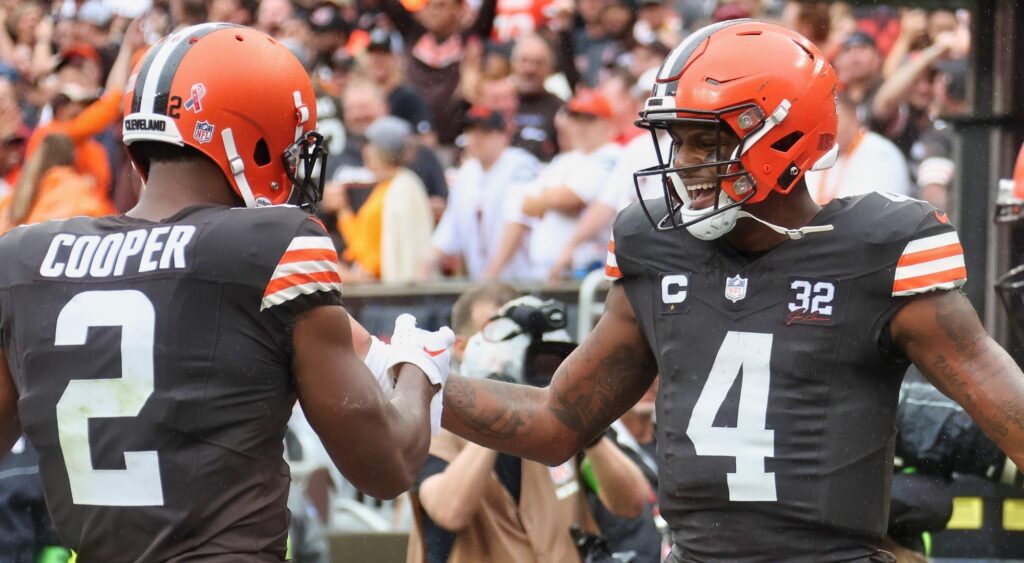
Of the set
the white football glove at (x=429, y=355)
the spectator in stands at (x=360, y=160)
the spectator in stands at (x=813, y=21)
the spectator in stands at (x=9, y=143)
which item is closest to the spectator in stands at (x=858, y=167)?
the spectator in stands at (x=813, y=21)

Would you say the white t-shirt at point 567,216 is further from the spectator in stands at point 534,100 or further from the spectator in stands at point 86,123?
the spectator in stands at point 86,123

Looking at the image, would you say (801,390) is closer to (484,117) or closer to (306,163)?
(306,163)

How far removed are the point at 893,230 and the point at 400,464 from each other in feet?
3.91

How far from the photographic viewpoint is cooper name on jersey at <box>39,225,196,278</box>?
115 inches

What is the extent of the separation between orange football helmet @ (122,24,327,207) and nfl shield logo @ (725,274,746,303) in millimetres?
1015

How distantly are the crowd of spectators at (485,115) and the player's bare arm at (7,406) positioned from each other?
4939 millimetres

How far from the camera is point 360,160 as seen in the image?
949 cm

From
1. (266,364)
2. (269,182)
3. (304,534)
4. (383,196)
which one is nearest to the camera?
(266,364)

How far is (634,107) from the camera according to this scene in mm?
9055

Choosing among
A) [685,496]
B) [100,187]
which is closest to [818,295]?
[685,496]

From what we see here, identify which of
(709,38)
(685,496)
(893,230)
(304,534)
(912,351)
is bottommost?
(304,534)

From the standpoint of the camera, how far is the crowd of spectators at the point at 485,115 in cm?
841

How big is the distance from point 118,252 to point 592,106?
5917mm

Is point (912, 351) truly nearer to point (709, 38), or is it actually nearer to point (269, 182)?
point (709, 38)
